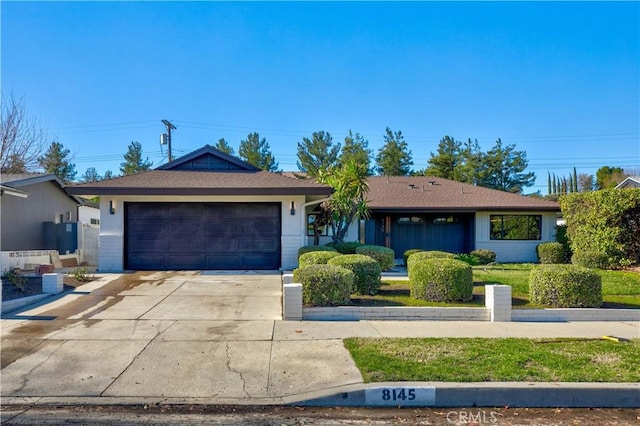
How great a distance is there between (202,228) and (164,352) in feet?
29.4

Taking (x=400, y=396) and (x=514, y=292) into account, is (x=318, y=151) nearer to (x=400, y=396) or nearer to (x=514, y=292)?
(x=514, y=292)

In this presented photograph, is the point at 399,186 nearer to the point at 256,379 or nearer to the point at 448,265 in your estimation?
the point at 448,265

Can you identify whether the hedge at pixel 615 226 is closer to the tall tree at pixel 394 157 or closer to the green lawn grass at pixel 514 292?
the green lawn grass at pixel 514 292

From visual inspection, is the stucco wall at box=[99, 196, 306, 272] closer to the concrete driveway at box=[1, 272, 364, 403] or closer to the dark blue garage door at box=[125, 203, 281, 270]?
the dark blue garage door at box=[125, 203, 281, 270]

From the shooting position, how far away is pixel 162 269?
1438cm

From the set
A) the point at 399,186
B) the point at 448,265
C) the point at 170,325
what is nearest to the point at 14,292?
the point at 170,325

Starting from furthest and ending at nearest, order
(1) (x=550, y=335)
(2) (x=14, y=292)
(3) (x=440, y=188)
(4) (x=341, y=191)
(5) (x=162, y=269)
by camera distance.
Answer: (3) (x=440, y=188), (4) (x=341, y=191), (5) (x=162, y=269), (2) (x=14, y=292), (1) (x=550, y=335)

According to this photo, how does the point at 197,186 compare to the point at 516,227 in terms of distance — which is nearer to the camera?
the point at 197,186

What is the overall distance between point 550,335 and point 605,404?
7.82 feet

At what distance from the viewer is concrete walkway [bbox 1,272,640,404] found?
4.69 m

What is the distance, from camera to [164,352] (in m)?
5.86

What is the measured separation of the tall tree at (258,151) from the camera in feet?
139

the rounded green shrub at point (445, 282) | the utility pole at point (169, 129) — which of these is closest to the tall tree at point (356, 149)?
the utility pole at point (169, 129)

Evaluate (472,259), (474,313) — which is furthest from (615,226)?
(474,313)
